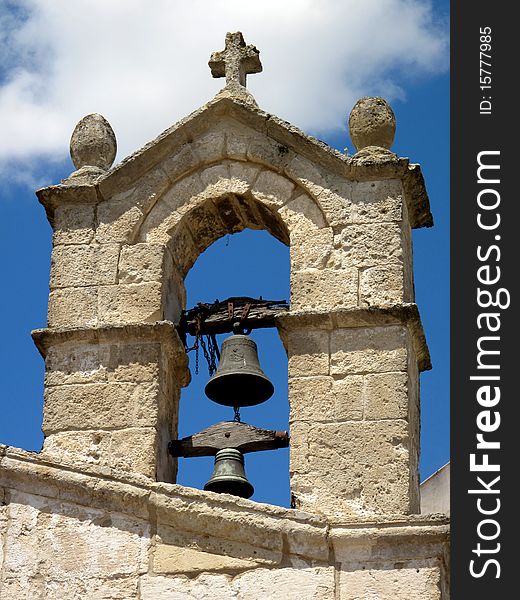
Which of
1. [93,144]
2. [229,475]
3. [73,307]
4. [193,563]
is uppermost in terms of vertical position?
[93,144]

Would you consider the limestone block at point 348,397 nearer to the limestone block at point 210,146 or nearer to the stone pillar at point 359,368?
the stone pillar at point 359,368

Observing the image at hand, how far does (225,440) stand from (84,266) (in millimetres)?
1335

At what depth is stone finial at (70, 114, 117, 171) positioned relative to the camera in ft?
37.1

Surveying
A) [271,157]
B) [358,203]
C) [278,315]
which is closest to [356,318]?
[278,315]

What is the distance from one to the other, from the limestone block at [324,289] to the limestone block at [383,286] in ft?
0.16

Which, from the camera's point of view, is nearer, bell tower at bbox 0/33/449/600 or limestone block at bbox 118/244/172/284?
bell tower at bbox 0/33/449/600

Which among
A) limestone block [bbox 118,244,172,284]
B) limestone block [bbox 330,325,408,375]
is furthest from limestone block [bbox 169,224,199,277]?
limestone block [bbox 330,325,408,375]

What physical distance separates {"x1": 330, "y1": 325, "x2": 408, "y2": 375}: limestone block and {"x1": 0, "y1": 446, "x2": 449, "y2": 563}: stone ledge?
1085 mm

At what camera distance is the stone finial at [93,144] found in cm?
1132

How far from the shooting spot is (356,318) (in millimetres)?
10297

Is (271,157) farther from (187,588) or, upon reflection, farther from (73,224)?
(187,588)

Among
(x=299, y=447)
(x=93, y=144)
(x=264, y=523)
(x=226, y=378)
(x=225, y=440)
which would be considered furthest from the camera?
(x=93, y=144)

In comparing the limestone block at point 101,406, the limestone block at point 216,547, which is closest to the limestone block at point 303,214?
the limestone block at point 101,406

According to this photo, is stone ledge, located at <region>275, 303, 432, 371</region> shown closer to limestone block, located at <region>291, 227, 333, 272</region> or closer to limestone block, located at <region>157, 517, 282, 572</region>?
limestone block, located at <region>291, 227, 333, 272</region>
